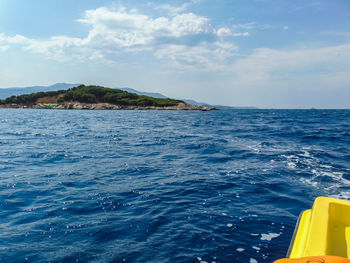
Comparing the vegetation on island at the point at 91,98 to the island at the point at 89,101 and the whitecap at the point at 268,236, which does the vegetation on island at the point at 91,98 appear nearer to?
the island at the point at 89,101

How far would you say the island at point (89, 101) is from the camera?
130m

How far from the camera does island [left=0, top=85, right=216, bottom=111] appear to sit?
13038 cm

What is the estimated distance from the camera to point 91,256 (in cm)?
475

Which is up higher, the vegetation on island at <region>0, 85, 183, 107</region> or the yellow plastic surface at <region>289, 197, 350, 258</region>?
the vegetation on island at <region>0, 85, 183, 107</region>

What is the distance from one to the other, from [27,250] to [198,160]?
9.97 meters

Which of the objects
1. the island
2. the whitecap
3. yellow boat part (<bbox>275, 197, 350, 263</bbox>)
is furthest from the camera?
the island

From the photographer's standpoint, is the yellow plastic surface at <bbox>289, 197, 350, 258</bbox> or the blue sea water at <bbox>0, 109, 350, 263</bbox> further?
the blue sea water at <bbox>0, 109, 350, 263</bbox>

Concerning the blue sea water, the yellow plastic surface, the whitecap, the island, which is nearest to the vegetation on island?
the island

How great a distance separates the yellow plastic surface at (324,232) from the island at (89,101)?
5031 inches

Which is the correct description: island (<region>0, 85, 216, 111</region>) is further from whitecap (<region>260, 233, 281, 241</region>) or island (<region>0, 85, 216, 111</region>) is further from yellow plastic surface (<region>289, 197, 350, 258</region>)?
yellow plastic surface (<region>289, 197, 350, 258</region>)

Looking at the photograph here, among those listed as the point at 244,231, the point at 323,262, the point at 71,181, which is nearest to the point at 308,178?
the point at 244,231

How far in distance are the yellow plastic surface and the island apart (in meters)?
128

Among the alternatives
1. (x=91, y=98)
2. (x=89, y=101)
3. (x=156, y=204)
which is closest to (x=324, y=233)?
(x=156, y=204)

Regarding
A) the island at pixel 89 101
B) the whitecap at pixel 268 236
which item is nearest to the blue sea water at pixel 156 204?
the whitecap at pixel 268 236
